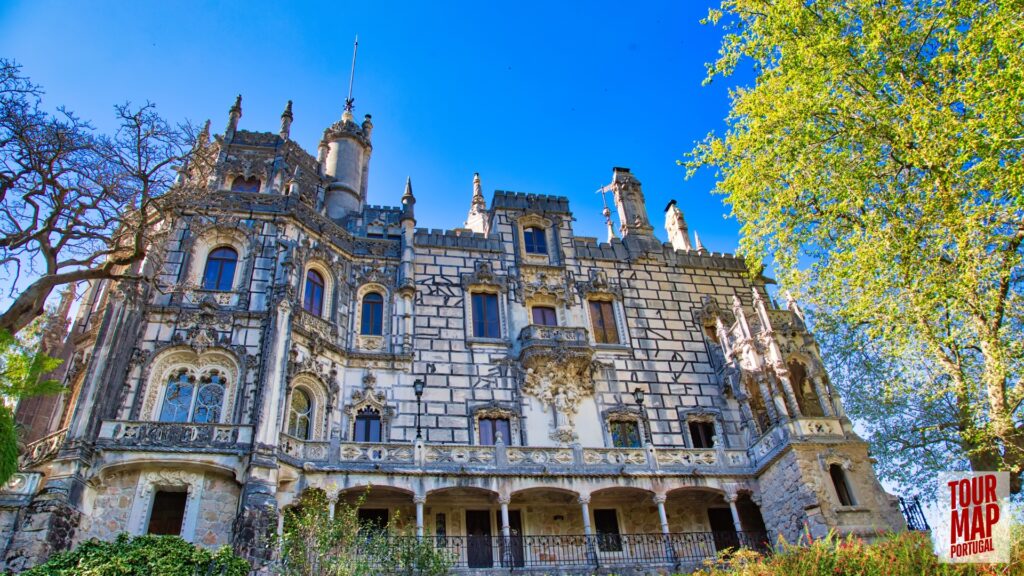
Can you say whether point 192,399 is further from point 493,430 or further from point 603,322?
point 603,322

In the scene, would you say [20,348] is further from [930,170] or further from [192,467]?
[930,170]

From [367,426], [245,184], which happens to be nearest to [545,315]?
[367,426]

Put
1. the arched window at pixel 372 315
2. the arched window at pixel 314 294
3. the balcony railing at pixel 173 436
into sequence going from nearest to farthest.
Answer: the balcony railing at pixel 173 436 → the arched window at pixel 314 294 → the arched window at pixel 372 315

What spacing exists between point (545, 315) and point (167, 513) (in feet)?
46.6

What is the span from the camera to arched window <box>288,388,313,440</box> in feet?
67.7

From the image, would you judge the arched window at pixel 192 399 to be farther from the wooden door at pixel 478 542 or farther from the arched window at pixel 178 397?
the wooden door at pixel 478 542

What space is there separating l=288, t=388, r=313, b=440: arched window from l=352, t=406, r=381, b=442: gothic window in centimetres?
147

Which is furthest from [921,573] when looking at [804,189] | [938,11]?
[938,11]

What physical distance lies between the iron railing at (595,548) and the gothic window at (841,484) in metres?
2.57

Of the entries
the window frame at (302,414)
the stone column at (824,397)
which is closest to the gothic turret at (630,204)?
the stone column at (824,397)

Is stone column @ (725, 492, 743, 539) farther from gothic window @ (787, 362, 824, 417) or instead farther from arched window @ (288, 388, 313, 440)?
arched window @ (288, 388, 313, 440)

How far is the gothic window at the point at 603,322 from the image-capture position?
26.2m

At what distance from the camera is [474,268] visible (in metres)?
26.7

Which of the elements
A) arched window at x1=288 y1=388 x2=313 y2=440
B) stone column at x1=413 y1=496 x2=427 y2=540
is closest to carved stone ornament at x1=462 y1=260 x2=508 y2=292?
arched window at x1=288 y1=388 x2=313 y2=440
